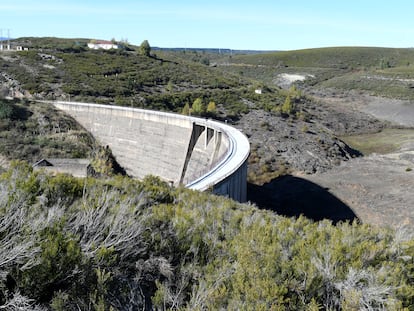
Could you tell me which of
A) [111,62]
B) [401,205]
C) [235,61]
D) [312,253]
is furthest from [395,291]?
[235,61]

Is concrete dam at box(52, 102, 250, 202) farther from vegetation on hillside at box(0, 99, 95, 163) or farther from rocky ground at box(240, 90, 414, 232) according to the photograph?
rocky ground at box(240, 90, 414, 232)

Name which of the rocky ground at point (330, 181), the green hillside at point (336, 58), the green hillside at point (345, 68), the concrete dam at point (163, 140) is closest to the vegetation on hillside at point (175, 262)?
the rocky ground at point (330, 181)

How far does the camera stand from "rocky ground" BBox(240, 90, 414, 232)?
96.3 feet

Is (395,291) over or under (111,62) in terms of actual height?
under

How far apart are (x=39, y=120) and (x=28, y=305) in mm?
38787

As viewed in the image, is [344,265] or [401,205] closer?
[344,265]

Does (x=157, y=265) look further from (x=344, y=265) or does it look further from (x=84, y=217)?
(x=344, y=265)

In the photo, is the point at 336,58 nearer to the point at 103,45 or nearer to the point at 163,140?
the point at 103,45

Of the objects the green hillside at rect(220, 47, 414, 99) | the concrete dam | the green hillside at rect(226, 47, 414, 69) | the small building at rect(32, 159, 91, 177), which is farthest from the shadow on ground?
the green hillside at rect(226, 47, 414, 69)

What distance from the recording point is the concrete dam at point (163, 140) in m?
30.4

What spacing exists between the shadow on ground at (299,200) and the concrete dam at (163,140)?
4.98 metres

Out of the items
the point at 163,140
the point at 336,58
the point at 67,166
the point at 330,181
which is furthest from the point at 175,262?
the point at 336,58

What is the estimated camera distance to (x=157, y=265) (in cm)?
754

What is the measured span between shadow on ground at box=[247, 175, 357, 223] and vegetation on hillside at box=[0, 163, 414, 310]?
65.1ft
